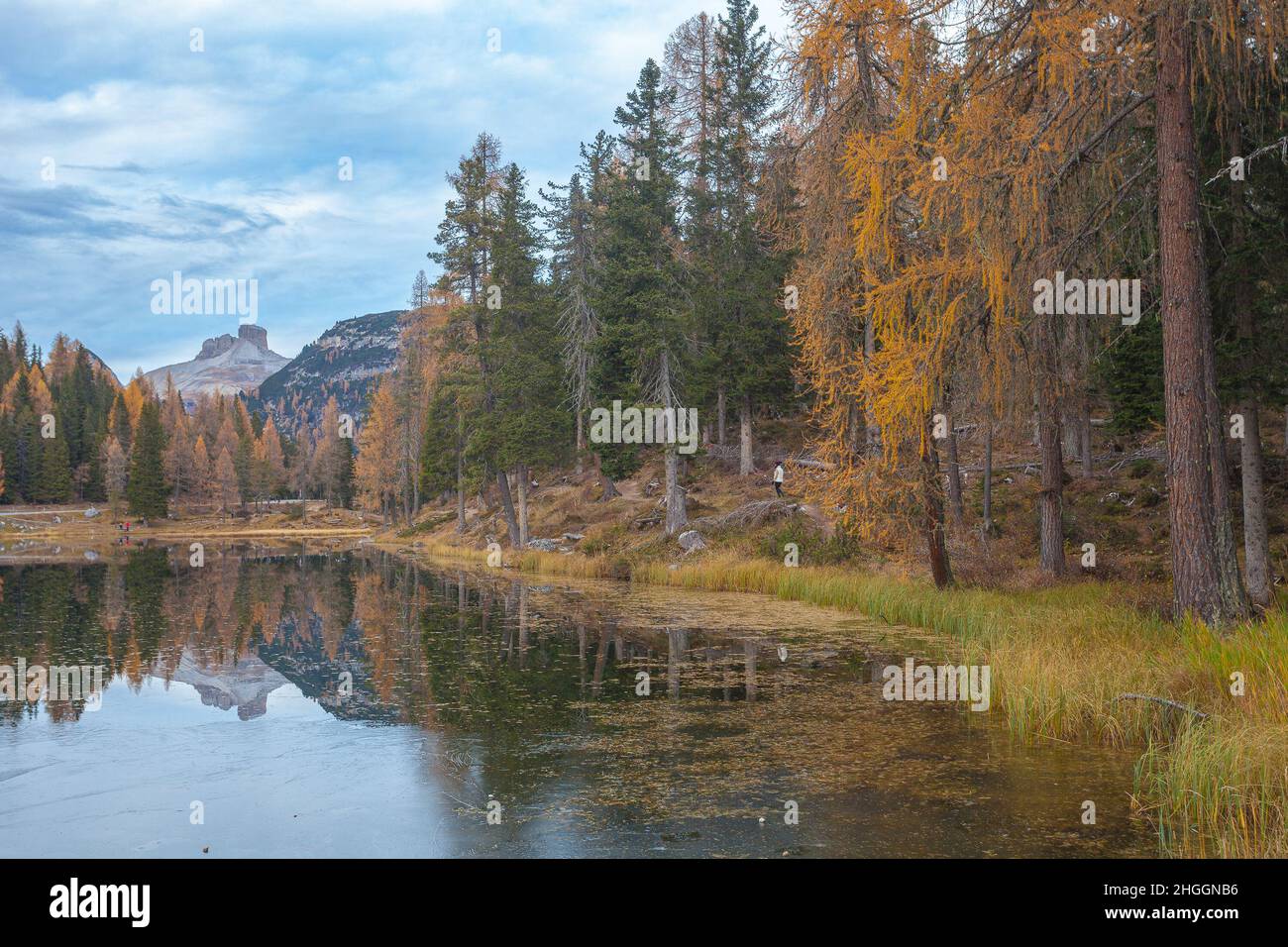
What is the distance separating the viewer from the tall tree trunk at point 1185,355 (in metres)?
10.2

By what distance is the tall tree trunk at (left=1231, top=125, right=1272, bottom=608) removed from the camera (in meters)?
14.1

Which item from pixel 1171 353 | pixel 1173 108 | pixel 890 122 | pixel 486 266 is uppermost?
pixel 486 266

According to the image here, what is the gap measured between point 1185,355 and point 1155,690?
13.3ft

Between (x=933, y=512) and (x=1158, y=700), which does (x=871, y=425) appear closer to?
(x=933, y=512)

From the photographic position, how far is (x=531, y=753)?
28.9 feet

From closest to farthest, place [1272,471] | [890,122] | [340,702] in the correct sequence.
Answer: [340,702]
[890,122]
[1272,471]

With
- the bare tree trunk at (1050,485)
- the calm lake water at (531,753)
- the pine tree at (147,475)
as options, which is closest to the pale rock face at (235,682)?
the calm lake water at (531,753)

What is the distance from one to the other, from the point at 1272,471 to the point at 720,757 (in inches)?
868

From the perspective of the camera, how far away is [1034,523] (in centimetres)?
2370

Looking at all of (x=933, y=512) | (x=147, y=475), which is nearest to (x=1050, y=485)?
(x=933, y=512)

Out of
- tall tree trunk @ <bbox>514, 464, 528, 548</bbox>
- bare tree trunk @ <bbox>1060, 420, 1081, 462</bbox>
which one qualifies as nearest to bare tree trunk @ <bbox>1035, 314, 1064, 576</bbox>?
bare tree trunk @ <bbox>1060, 420, 1081, 462</bbox>

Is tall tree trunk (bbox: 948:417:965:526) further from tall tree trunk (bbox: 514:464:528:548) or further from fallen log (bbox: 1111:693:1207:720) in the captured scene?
tall tree trunk (bbox: 514:464:528:548)
